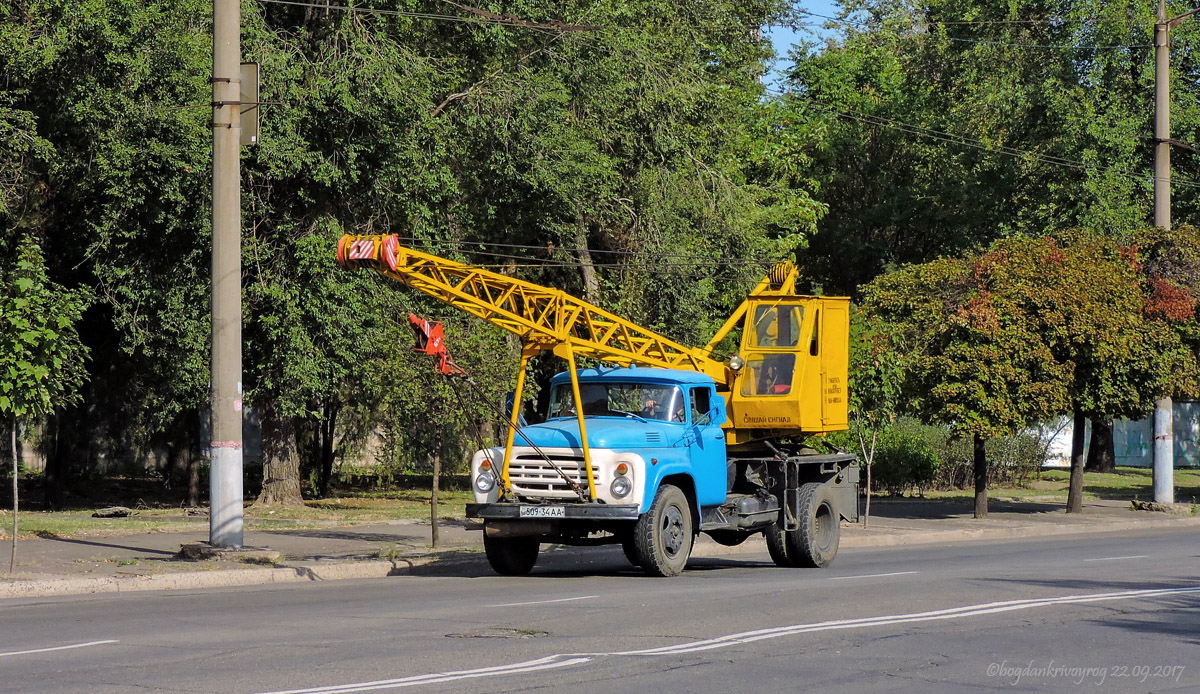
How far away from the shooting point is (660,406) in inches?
657

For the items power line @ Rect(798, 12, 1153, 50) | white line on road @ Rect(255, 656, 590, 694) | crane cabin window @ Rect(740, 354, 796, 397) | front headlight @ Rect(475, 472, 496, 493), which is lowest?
white line on road @ Rect(255, 656, 590, 694)

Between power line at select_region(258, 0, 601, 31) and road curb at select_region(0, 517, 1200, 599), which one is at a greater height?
power line at select_region(258, 0, 601, 31)

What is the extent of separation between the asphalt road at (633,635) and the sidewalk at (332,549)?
82 cm

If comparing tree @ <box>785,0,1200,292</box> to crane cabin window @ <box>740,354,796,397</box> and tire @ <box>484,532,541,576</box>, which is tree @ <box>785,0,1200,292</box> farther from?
tire @ <box>484,532,541,576</box>

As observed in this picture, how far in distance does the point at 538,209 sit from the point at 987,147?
70.7 ft

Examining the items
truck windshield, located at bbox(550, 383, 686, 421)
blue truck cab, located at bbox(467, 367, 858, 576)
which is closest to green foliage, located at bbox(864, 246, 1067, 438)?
blue truck cab, located at bbox(467, 367, 858, 576)

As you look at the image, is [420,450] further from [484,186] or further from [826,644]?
[826,644]

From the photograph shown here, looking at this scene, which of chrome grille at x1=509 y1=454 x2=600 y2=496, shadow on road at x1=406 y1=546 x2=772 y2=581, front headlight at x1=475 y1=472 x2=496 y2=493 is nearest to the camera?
chrome grille at x1=509 y1=454 x2=600 y2=496

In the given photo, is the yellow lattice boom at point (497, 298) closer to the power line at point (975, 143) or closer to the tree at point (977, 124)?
the tree at point (977, 124)

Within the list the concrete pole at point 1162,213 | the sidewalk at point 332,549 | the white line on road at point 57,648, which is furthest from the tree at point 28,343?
the concrete pole at point 1162,213

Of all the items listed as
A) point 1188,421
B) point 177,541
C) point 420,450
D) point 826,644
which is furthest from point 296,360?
point 1188,421

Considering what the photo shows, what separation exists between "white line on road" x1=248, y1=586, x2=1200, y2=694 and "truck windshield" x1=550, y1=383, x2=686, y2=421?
5372 millimetres

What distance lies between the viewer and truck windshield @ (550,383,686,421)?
16.7 m

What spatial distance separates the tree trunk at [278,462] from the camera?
27.6 m
